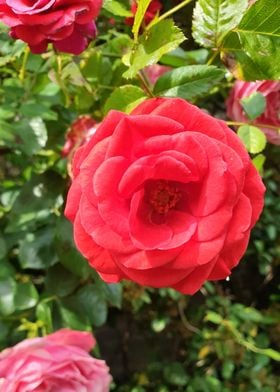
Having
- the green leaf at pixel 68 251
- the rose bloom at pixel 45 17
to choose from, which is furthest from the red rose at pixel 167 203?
the green leaf at pixel 68 251

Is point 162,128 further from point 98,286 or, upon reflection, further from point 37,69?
point 98,286

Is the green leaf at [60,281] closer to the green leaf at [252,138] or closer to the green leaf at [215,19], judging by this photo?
the green leaf at [252,138]

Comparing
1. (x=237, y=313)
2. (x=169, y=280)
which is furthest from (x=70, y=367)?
(x=237, y=313)

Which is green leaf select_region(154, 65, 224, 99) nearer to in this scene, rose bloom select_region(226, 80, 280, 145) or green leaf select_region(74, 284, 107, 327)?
rose bloom select_region(226, 80, 280, 145)

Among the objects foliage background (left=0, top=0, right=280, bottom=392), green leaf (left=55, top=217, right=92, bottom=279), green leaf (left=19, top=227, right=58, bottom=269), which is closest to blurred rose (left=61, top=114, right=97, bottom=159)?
foliage background (left=0, top=0, right=280, bottom=392)

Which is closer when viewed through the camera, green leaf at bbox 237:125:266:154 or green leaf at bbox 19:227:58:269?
green leaf at bbox 237:125:266:154

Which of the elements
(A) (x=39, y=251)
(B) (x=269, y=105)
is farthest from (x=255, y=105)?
(A) (x=39, y=251)
